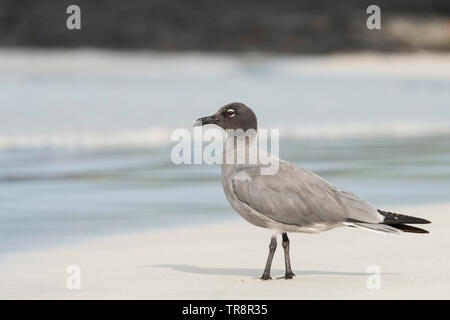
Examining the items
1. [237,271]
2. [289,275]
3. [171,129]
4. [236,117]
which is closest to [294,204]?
[289,275]

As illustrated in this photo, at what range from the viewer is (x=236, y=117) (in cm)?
715

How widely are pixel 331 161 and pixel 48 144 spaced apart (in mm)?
3888

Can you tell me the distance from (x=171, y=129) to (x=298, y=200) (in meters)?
9.96

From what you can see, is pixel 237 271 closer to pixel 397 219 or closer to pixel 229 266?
pixel 229 266

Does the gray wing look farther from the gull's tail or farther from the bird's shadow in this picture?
the bird's shadow

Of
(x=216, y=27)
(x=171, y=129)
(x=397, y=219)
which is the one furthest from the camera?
(x=216, y=27)

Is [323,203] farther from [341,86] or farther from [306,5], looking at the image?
[306,5]

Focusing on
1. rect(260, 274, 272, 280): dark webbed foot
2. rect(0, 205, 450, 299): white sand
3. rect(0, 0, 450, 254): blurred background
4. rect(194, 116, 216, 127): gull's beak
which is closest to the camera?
rect(0, 205, 450, 299): white sand

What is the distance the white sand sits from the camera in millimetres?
6211

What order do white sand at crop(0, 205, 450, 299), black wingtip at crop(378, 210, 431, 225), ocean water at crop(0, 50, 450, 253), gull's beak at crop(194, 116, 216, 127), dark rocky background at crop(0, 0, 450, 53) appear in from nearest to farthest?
white sand at crop(0, 205, 450, 299)
black wingtip at crop(378, 210, 431, 225)
gull's beak at crop(194, 116, 216, 127)
ocean water at crop(0, 50, 450, 253)
dark rocky background at crop(0, 0, 450, 53)

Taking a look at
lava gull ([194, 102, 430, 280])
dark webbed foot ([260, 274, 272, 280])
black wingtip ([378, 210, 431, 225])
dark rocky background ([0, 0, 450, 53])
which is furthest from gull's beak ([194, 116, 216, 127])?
dark rocky background ([0, 0, 450, 53])

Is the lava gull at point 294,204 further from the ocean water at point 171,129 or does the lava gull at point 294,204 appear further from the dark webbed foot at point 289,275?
the ocean water at point 171,129

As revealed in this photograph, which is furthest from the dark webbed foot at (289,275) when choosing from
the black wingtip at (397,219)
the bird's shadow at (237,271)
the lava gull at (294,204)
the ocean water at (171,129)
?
the ocean water at (171,129)

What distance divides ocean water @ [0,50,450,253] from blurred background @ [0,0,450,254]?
0.03 meters
